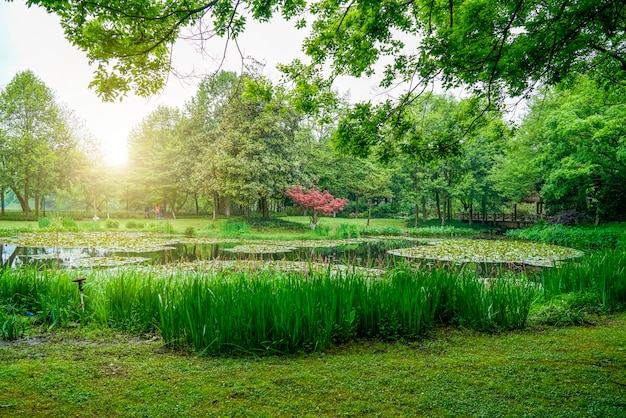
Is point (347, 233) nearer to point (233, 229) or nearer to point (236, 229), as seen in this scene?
point (236, 229)

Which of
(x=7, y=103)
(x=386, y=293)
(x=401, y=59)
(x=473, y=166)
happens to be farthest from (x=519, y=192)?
(x=7, y=103)

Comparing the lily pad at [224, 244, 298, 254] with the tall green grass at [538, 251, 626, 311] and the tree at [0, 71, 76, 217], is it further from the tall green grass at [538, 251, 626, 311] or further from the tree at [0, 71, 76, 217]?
the tree at [0, 71, 76, 217]

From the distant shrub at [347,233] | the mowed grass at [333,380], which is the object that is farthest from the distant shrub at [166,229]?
the mowed grass at [333,380]

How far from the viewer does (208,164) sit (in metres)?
22.8

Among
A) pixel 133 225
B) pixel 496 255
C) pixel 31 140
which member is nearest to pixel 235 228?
pixel 133 225

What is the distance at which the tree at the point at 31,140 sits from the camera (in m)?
28.0

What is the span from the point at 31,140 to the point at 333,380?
34.4 meters

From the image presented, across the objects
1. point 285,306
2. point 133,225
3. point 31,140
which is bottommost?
point 133,225

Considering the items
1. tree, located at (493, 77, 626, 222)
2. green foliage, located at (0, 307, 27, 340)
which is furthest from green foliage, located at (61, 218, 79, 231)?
tree, located at (493, 77, 626, 222)

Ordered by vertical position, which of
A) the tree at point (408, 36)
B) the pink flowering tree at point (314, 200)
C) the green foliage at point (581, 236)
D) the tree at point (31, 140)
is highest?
the tree at point (31, 140)

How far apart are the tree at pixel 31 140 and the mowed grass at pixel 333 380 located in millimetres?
31487

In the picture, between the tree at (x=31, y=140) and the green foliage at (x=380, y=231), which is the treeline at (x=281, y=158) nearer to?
the tree at (x=31, y=140)

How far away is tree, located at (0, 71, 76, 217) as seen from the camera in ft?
92.0

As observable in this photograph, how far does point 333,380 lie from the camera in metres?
2.55
